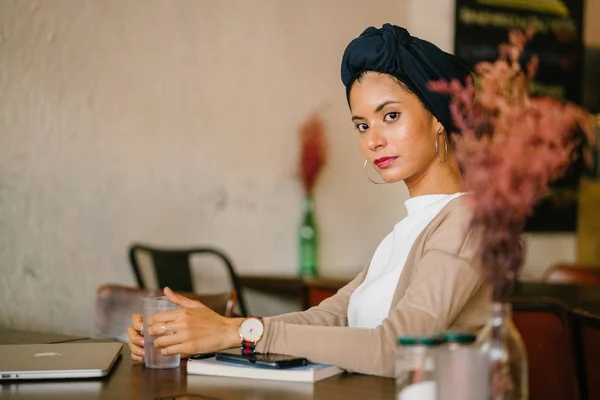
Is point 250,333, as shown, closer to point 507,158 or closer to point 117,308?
point 507,158

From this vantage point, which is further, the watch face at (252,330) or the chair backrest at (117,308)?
the chair backrest at (117,308)

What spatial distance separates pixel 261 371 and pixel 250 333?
0.09 meters

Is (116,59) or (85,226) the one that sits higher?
(116,59)

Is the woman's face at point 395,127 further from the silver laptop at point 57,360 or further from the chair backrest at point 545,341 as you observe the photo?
the chair backrest at point 545,341

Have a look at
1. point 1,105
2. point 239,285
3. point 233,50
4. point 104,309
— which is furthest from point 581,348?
point 233,50

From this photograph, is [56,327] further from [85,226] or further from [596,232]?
[596,232]

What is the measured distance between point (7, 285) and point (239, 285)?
95 centimetres

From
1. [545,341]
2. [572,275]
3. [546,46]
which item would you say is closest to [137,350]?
[545,341]

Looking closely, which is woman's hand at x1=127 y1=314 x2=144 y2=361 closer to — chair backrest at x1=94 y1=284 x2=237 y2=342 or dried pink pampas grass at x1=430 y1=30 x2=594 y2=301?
chair backrest at x1=94 y1=284 x2=237 y2=342

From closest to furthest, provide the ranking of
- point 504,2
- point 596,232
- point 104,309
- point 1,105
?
point 104,309 < point 1,105 < point 504,2 < point 596,232

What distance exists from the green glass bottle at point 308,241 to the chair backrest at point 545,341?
1659mm

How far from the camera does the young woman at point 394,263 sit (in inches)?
55.9

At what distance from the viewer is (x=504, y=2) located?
15.2 feet

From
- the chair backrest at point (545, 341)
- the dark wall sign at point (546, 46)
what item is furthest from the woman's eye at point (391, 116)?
the dark wall sign at point (546, 46)
